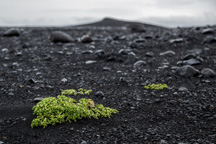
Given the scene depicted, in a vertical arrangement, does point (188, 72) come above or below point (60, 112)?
above

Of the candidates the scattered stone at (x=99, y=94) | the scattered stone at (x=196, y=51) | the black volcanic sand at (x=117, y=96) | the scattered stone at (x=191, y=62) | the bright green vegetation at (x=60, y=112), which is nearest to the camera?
the black volcanic sand at (x=117, y=96)

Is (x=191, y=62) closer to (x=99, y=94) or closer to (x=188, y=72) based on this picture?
(x=188, y=72)

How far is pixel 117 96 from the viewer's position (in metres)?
5.66

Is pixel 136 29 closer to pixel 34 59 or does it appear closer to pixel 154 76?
pixel 34 59

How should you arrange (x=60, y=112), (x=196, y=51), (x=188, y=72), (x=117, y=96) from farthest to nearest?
(x=196, y=51)
(x=188, y=72)
(x=117, y=96)
(x=60, y=112)

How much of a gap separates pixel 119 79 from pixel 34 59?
14.5 ft

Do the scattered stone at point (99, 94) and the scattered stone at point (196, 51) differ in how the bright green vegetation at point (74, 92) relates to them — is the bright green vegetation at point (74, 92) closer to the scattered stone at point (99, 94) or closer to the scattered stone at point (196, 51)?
the scattered stone at point (99, 94)

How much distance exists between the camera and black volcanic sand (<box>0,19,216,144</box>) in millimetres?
4000

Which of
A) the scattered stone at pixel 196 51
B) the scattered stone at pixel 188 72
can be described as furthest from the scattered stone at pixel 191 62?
the scattered stone at pixel 196 51

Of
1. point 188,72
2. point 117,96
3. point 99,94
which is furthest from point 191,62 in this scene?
point 99,94

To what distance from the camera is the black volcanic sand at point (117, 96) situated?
4000mm

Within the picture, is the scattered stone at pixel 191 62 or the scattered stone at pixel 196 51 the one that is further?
the scattered stone at pixel 196 51

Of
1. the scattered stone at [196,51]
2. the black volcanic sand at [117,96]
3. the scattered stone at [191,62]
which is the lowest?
the black volcanic sand at [117,96]

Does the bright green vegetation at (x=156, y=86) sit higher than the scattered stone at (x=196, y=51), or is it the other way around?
the scattered stone at (x=196, y=51)
